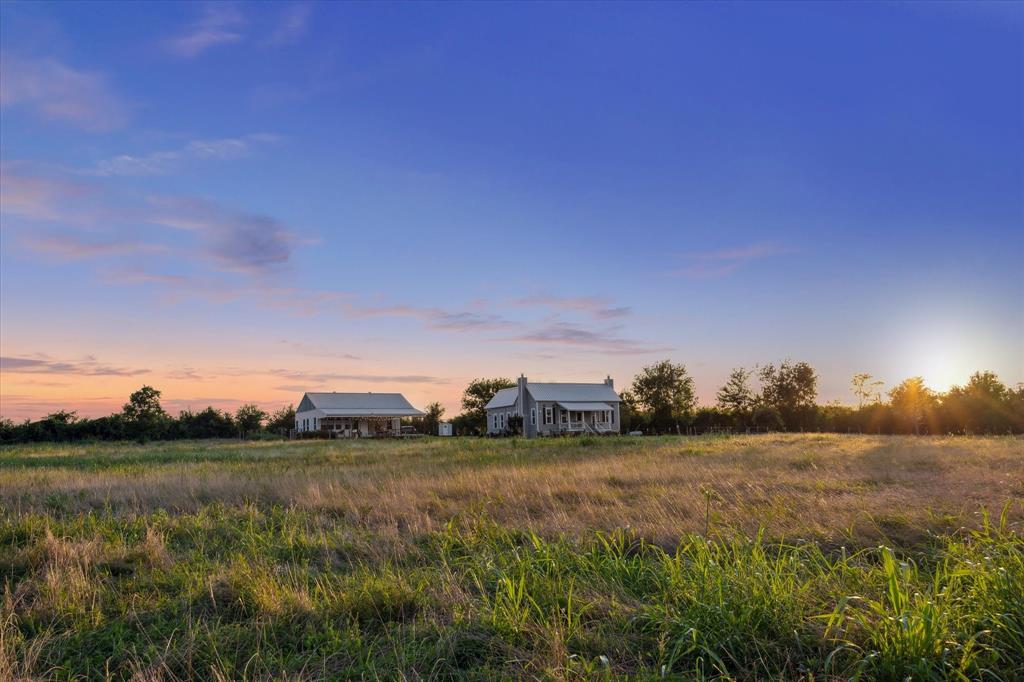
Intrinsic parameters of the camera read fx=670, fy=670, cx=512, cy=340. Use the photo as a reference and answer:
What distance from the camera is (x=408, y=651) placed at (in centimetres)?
462

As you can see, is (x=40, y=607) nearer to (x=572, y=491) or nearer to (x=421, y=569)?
(x=421, y=569)

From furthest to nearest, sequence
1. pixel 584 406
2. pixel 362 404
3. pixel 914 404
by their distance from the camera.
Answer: pixel 362 404, pixel 584 406, pixel 914 404

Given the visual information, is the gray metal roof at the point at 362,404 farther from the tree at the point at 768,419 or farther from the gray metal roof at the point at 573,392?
A: the tree at the point at 768,419

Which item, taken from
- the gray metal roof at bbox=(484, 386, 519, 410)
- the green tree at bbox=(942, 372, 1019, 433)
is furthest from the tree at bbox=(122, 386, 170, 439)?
the green tree at bbox=(942, 372, 1019, 433)

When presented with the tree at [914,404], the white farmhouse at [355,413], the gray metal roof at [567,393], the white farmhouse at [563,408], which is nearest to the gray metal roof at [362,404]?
the white farmhouse at [355,413]

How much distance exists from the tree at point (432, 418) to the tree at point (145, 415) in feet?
78.1

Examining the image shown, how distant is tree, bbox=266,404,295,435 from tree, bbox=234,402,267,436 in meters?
1.68

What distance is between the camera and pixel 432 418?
70625 millimetres

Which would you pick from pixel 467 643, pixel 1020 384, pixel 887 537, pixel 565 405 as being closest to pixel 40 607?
pixel 467 643

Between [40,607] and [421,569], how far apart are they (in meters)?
3.27

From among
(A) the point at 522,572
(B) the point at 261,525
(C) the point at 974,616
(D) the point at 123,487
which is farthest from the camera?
(D) the point at 123,487

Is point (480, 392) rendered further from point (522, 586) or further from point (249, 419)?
point (522, 586)

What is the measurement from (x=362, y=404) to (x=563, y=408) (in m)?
20.2

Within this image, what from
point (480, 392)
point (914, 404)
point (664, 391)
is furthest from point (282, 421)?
point (914, 404)
